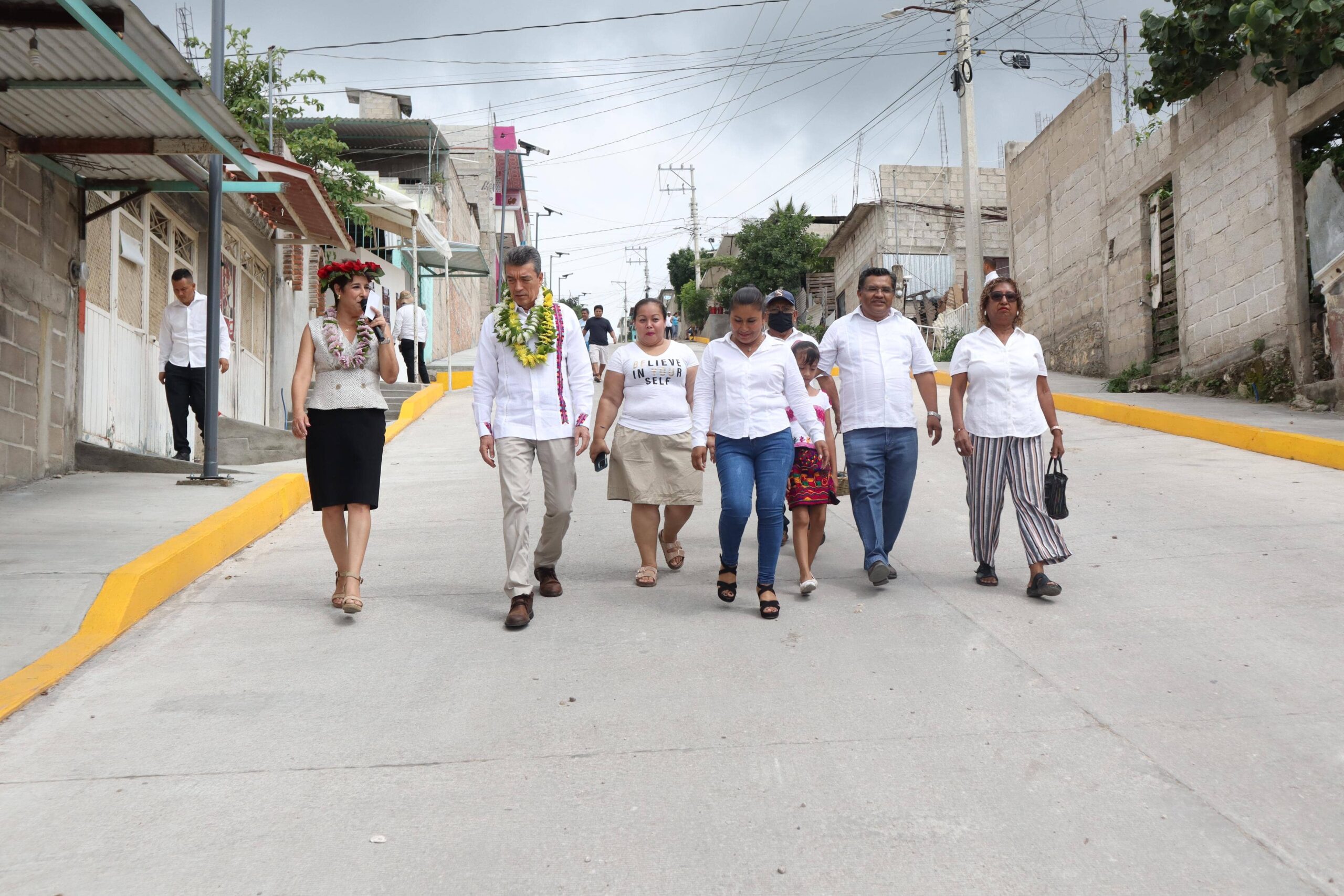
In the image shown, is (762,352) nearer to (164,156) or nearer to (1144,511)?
(1144,511)

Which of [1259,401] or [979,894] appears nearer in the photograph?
[979,894]

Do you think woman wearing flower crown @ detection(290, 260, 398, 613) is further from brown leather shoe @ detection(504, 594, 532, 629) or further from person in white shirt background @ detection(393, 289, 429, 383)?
person in white shirt background @ detection(393, 289, 429, 383)

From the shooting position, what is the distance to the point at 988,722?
420 centimetres

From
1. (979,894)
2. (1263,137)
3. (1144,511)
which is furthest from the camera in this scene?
(1263,137)

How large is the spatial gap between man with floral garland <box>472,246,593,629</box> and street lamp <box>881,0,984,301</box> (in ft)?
53.3

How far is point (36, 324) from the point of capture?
360 inches

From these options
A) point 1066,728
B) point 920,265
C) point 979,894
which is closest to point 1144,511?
point 1066,728

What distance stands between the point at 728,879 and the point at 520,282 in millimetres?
3746

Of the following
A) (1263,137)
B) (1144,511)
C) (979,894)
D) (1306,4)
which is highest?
(1306,4)

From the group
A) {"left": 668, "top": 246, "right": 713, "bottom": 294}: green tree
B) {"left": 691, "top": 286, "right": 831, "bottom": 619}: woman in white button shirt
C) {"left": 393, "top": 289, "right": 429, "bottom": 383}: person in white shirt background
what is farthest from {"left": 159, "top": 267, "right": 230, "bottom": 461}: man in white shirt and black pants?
{"left": 668, "top": 246, "right": 713, "bottom": 294}: green tree

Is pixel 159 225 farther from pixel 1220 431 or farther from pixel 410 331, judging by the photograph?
pixel 1220 431

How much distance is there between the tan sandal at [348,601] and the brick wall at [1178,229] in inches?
443

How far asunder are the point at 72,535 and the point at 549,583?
3023 millimetres

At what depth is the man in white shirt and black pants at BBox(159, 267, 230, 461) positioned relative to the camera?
1028 cm
